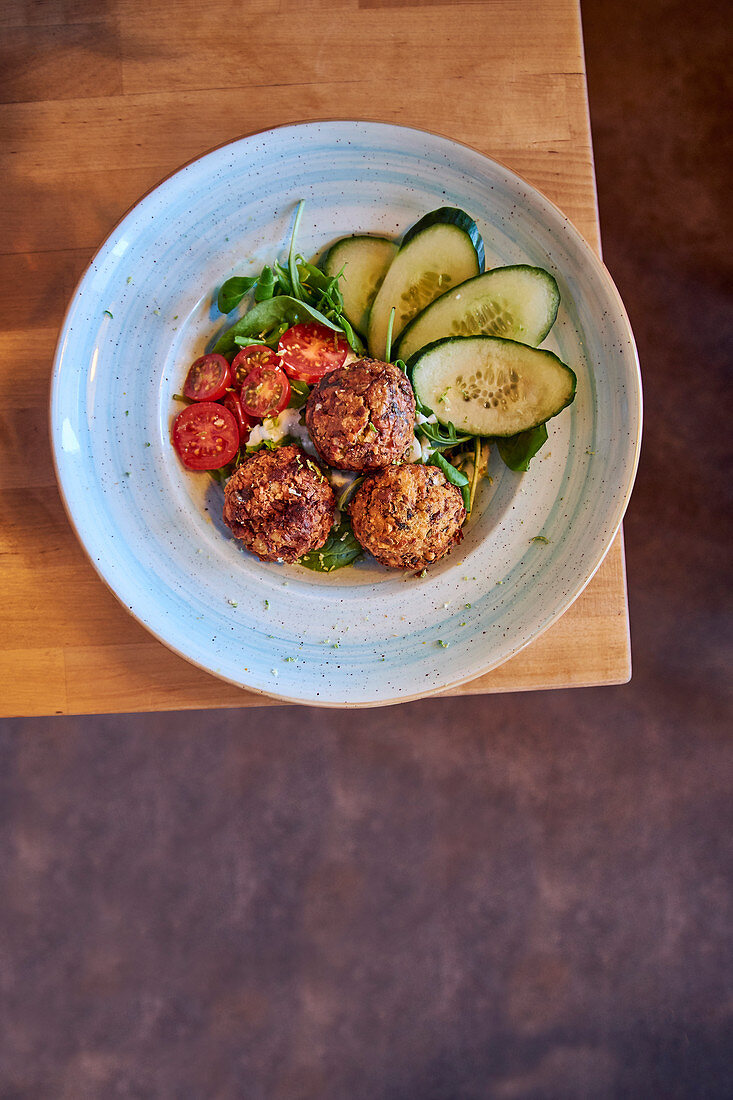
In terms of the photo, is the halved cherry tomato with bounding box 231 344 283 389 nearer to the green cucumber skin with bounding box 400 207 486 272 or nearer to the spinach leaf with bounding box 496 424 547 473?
the green cucumber skin with bounding box 400 207 486 272

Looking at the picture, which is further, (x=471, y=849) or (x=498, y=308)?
(x=471, y=849)

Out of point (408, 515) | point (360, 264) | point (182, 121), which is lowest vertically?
point (408, 515)

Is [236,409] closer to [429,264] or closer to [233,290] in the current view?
[233,290]

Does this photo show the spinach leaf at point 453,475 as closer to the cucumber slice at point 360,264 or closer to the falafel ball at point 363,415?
the falafel ball at point 363,415

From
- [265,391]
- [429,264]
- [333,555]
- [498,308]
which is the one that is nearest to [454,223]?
[429,264]

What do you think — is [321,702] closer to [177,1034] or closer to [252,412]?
[252,412]

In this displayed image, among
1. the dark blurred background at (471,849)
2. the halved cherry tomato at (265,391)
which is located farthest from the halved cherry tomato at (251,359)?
the dark blurred background at (471,849)

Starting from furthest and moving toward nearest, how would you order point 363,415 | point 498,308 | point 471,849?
point 471,849 → point 498,308 → point 363,415
